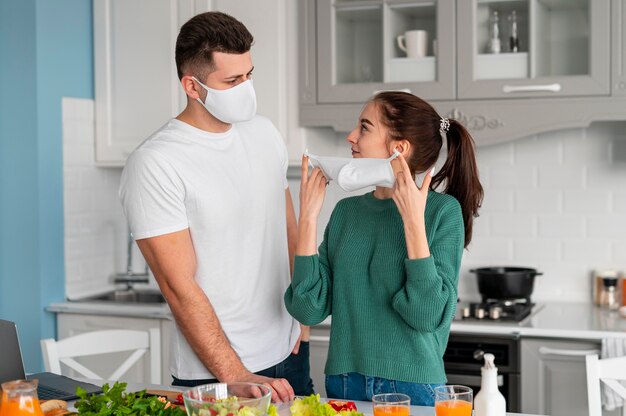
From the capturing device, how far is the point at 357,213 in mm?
2064

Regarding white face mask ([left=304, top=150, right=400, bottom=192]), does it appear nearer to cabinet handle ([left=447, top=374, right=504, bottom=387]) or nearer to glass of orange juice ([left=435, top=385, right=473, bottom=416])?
glass of orange juice ([left=435, top=385, right=473, bottom=416])

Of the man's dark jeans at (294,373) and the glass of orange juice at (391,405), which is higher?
the glass of orange juice at (391,405)

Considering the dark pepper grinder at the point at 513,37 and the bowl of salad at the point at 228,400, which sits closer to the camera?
the bowl of salad at the point at 228,400

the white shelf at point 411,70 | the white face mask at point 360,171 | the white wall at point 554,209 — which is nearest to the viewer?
the white face mask at point 360,171

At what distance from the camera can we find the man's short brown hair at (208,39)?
2223 millimetres

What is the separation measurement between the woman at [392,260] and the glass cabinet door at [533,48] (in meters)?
1.12

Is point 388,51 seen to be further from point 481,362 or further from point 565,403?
point 565,403

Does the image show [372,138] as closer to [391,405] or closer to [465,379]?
[391,405]

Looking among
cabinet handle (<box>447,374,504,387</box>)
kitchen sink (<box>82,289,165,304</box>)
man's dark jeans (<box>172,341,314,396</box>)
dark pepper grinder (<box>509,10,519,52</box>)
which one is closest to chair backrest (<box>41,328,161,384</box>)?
man's dark jeans (<box>172,341,314,396</box>)

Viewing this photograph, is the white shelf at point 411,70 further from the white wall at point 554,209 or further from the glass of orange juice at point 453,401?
the glass of orange juice at point 453,401

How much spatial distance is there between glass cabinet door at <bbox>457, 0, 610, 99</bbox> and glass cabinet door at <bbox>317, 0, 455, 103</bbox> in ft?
0.25

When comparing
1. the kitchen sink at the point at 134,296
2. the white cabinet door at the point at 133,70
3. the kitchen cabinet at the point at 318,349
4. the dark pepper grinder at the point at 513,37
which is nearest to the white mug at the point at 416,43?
the dark pepper grinder at the point at 513,37

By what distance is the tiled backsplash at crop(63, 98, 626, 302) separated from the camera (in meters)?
3.40

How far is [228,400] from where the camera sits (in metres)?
1.46
